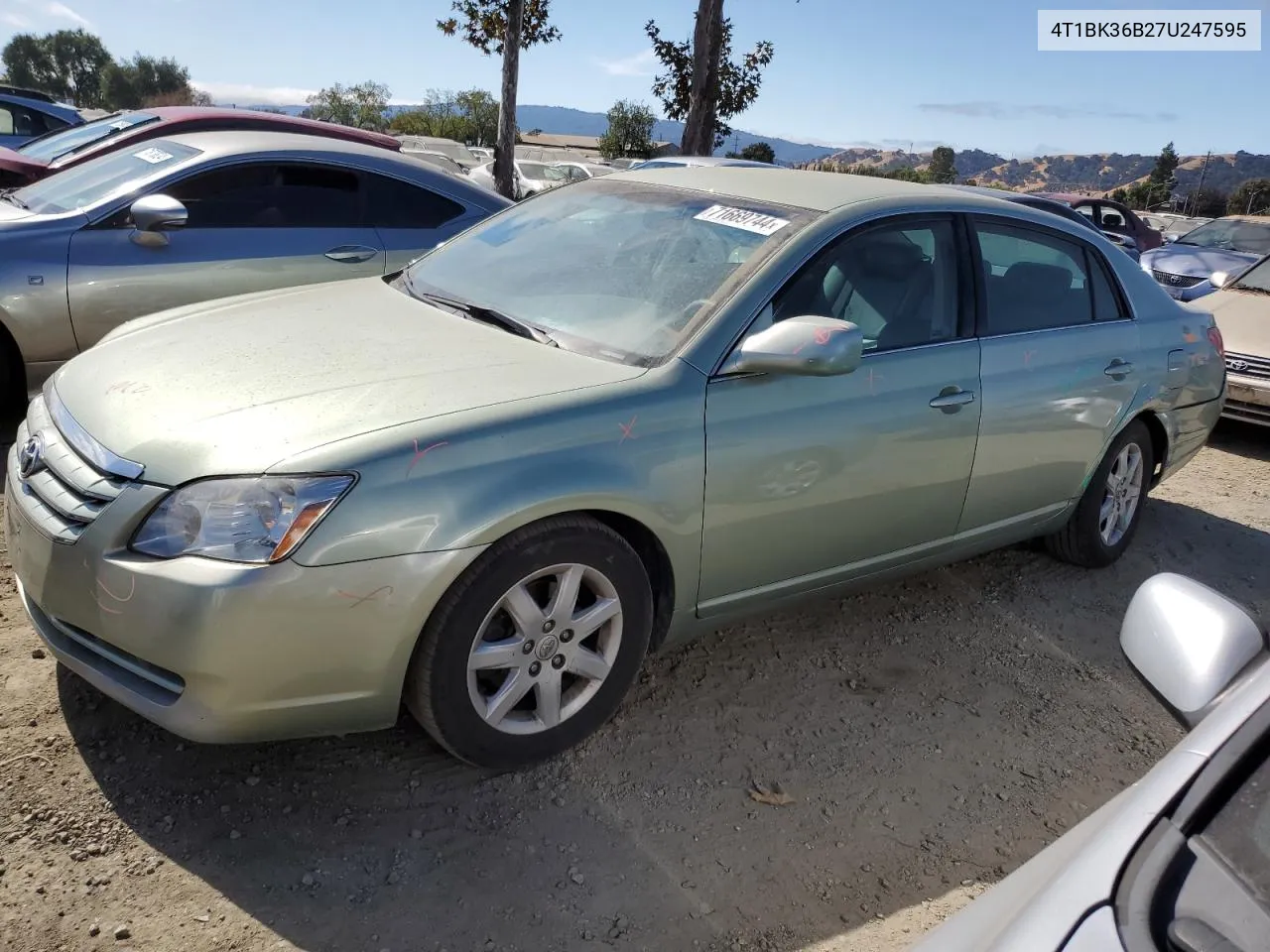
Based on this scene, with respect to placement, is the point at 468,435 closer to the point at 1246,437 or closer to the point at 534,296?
the point at 534,296

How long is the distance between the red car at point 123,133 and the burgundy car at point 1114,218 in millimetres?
11919

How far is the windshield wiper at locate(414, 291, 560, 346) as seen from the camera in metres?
3.08

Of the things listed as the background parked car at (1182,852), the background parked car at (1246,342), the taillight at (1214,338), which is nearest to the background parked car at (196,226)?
the taillight at (1214,338)

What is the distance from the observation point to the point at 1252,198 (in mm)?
45594

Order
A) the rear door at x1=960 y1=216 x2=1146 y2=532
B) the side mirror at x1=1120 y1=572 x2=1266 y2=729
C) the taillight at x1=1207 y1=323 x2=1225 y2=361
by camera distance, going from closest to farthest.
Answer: the side mirror at x1=1120 y1=572 x2=1266 y2=729
the rear door at x1=960 y1=216 x2=1146 y2=532
the taillight at x1=1207 y1=323 x2=1225 y2=361

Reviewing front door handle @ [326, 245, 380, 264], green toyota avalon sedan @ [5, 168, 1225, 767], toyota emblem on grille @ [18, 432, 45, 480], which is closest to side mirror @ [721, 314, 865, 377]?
green toyota avalon sedan @ [5, 168, 1225, 767]

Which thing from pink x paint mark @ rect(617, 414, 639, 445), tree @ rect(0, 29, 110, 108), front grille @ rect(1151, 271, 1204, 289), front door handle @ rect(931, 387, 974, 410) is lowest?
→ front grille @ rect(1151, 271, 1204, 289)

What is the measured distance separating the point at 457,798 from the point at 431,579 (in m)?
0.67

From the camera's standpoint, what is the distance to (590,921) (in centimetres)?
232

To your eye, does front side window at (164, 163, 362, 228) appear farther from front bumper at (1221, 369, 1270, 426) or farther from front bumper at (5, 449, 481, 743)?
front bumper at (1221, 369, 1270, 426)

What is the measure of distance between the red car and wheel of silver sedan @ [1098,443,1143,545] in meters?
4.91

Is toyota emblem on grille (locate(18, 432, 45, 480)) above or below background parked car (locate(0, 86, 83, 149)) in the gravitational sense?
below

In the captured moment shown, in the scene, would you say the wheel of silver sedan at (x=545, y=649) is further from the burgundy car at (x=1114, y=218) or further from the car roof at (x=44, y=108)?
the burgundy car at (x=1114, y=218)

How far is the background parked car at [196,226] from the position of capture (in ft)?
15.1
